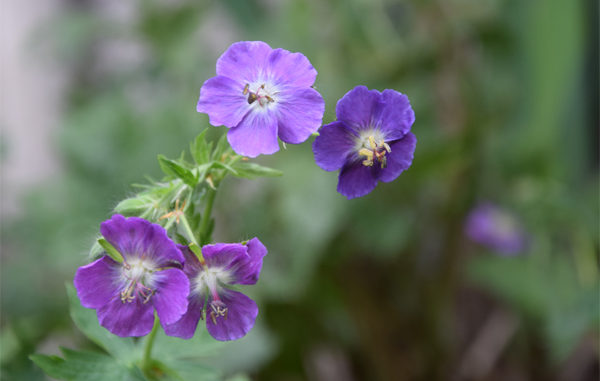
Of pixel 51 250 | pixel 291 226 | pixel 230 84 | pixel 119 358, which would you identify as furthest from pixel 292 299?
pixel 230 84

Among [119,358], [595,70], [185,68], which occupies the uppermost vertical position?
[595,70]

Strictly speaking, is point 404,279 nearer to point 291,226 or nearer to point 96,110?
point 291,226

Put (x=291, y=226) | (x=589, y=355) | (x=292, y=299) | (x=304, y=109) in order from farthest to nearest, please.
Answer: (x=589, y=355)
(x=292, y=299)
(x=291, y=226)
(x=304, y=109)

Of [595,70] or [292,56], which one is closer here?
[292,56]

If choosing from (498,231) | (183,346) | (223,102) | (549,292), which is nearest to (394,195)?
(498,231)

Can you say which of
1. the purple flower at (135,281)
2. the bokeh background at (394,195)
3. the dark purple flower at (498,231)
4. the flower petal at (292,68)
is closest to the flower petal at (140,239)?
the purple flower at (135,281)

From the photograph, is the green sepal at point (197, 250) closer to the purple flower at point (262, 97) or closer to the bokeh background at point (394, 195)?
the purple flower at point (262, 97)

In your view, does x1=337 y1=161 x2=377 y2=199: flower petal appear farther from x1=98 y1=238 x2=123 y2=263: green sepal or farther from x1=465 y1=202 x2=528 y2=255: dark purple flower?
x1=465 y1=202 x2=528 y2=255: dark purple flower

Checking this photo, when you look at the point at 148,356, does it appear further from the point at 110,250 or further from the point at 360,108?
the point at 360,108
